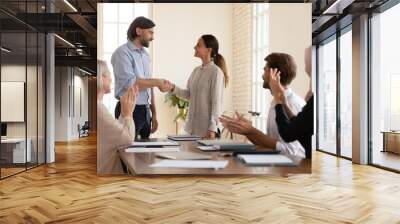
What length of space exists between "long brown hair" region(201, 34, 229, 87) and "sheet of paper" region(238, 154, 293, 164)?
78 centimetres

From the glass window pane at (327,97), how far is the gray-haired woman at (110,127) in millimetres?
5623

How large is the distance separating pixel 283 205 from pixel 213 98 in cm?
129

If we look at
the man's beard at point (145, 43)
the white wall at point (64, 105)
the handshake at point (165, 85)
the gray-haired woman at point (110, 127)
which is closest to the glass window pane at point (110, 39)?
the gray-haired woman at point (110, 127)

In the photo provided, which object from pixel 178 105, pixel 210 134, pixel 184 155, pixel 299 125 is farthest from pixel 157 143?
pixel 299 125

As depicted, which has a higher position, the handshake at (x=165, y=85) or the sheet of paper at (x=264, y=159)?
the handshake at (x=165, y=85)

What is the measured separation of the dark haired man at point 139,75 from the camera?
4.75 meters

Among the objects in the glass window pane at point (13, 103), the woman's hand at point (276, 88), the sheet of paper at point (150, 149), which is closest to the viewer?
the sheet of paper at point (150, 149)

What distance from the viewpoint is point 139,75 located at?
4762mm

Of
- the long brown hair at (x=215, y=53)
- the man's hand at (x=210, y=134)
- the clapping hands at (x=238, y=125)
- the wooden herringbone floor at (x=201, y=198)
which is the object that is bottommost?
the wooden herringbone floor at (x=201, y=198)

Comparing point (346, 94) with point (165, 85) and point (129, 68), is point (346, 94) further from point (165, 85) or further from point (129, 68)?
point (129, 68)

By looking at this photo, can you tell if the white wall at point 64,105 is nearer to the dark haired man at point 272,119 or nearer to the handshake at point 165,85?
the handshake at point 165,85

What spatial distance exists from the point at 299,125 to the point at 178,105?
1.34 metres

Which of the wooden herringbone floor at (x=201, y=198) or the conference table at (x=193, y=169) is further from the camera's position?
the conference table at (x=193, y=169)

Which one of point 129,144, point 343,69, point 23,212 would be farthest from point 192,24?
point 343,69
